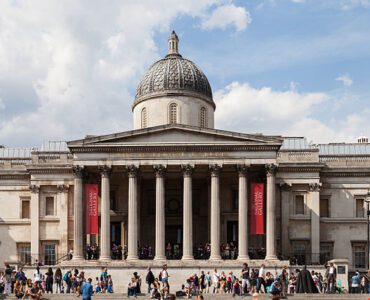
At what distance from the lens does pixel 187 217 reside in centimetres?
5306

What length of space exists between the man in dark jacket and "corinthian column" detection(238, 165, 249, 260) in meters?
9.36

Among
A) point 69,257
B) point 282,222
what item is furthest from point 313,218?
point 69,257

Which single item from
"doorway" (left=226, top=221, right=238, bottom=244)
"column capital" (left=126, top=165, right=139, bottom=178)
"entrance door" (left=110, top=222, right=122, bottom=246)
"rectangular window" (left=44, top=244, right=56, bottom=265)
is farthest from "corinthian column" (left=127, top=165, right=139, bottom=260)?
"rectangular window" (left=44, top=244, right=56, bottom=265)

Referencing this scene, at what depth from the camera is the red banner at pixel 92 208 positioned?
5316 centimetres

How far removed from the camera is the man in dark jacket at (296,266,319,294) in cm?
4316

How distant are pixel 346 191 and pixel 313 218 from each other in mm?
4387

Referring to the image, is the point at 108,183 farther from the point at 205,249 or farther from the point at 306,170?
the point at 306,170

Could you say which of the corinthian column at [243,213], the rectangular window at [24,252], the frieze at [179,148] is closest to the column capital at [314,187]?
the frieze at [179,148]

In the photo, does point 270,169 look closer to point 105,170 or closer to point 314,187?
point 314,187

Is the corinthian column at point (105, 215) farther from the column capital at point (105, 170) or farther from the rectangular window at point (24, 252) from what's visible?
the rectangular window at point (24, 252)

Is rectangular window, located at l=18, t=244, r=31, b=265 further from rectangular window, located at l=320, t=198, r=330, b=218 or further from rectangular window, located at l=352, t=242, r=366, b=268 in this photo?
rectangular window, located at l=352, t=242, r=366, b=268

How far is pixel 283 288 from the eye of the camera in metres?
42.8

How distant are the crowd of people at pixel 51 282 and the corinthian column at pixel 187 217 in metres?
6.43

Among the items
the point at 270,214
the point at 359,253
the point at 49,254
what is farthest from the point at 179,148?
the point at 359,253
